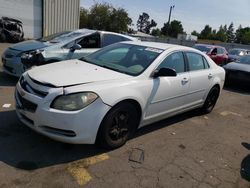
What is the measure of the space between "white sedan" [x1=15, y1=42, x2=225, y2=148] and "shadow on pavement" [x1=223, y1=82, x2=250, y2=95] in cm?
508

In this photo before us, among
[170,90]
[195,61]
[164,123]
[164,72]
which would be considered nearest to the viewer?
[164,72]

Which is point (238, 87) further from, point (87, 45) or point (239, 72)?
point (87, 45)

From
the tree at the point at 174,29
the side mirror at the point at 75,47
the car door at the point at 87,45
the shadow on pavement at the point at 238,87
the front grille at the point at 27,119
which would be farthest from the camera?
the tree at the point at 174,29

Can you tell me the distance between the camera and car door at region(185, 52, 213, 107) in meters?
5.34

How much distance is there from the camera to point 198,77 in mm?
5461

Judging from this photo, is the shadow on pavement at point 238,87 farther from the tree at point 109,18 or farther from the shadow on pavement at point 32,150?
the tree at point 109,18

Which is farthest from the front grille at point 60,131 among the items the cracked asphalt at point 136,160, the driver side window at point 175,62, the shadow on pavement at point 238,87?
the shadow on pavement at point 238,87

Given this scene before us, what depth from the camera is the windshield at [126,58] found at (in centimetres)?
444

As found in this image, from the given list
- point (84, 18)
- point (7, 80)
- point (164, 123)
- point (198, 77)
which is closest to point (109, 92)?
point (164, 123)

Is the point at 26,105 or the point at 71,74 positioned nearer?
the point at 26,105

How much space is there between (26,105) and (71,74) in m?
0.72

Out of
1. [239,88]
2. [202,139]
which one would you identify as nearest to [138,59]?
[202,139]

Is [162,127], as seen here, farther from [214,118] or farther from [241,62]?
[241,62]

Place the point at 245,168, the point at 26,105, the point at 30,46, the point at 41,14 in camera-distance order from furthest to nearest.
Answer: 1. the point at 41,14
2. the point at 30,46
3. the point at 245,168
4. the point at 26,105
